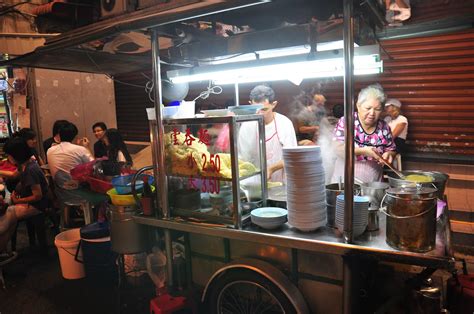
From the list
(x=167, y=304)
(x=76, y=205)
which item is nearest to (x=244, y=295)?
(x=167, y=304)

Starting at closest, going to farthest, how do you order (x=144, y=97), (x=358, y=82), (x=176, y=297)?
(x=176, y=297) → (x=358, y=82) → (x=144, y=97)

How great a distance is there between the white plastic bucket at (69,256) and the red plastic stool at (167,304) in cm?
178

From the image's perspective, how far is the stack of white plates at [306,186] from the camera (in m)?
2.39

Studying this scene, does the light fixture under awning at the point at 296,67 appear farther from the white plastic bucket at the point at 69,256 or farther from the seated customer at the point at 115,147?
the seated customer at the point at 115,147

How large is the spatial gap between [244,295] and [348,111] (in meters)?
1.65

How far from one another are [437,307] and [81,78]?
8301 millimetres

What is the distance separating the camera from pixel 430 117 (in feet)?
21.2

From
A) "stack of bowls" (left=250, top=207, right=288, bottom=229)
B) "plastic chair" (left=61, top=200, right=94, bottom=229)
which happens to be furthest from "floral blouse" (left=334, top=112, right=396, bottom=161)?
"plastic chair" (left=61, top=200, right=94, bottom=229)

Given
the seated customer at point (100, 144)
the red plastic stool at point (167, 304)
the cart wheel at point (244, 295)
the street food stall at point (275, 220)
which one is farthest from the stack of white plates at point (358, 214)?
the seated customer at point (100, 144)

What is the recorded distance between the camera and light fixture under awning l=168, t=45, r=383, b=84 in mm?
2527

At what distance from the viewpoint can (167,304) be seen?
2.92 metres

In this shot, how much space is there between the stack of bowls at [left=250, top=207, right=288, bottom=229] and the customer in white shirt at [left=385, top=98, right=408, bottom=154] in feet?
14.7

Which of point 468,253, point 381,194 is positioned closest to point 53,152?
point 381,194

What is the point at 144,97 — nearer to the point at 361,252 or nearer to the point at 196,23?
the point at 196,23
